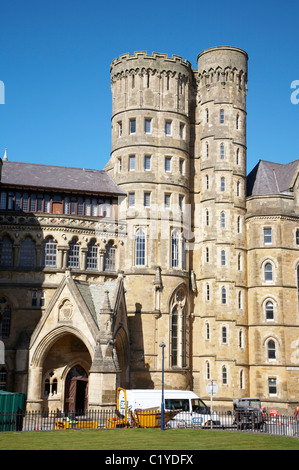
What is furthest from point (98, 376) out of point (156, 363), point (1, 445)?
point (1, 445)

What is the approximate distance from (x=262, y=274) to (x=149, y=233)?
1001cm

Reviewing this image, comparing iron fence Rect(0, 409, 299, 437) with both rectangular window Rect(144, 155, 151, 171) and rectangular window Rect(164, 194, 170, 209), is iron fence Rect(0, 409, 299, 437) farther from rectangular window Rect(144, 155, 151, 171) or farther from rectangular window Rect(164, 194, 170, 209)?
rectangular window Rect(144, 155, 151, 171)

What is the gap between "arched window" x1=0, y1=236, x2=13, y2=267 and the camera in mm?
47906

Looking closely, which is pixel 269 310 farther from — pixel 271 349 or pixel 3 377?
pixel 3 377

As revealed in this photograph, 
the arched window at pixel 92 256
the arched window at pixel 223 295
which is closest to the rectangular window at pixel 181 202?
the arched window at pixel 223 295

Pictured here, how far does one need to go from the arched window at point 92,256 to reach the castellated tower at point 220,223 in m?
8.76

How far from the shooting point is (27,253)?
4838 centimetres

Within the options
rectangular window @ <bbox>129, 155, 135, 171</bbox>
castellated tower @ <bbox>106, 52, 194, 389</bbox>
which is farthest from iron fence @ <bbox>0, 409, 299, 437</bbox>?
rectangular window @ <bbox>129, 155, 135, 171</bbox>

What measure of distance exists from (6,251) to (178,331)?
15.1 metres

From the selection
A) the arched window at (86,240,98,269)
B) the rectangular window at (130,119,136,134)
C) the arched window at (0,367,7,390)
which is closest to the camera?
the arched window at (0,367,7,390)

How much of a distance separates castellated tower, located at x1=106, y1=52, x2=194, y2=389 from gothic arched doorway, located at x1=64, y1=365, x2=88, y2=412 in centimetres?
382

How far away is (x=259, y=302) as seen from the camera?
50625 millimetres

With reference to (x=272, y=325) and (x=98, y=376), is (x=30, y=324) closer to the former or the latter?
(x=98, y=376)

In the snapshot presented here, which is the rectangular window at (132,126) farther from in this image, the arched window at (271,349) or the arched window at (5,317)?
the arched window at (271,349)
